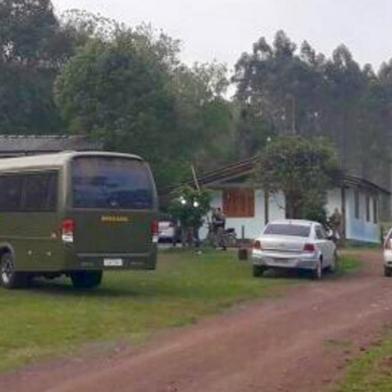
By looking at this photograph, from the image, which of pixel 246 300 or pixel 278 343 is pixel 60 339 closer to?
pixel 278 343

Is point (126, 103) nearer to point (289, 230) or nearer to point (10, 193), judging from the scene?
point (289, 230)

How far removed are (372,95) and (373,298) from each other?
73.6 meters

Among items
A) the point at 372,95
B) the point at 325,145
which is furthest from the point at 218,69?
the point at 372,95

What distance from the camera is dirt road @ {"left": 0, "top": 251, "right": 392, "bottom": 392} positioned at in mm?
11383

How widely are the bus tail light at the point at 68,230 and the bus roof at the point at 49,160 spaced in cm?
115

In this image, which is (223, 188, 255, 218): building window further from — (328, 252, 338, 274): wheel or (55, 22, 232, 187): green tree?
(328, 252, 338, 274): wheel

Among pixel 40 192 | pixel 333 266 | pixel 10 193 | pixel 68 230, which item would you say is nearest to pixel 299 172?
pixel 333 266

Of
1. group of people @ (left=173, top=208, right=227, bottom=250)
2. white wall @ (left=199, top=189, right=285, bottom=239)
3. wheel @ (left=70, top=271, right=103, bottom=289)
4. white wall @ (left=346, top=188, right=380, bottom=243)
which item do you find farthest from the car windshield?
white wall @ (left=346, top=188, right=380, bottom=243)

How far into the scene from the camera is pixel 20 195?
22.7 metres

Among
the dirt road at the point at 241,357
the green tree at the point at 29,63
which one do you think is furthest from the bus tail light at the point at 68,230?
the green tree at the point at 29,63

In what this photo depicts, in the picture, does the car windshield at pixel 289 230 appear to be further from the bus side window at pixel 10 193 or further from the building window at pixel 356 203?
the building window at pixel 356 203

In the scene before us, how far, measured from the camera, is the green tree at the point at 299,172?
39344 mm

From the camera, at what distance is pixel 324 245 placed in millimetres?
29547

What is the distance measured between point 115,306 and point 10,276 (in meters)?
3.81
